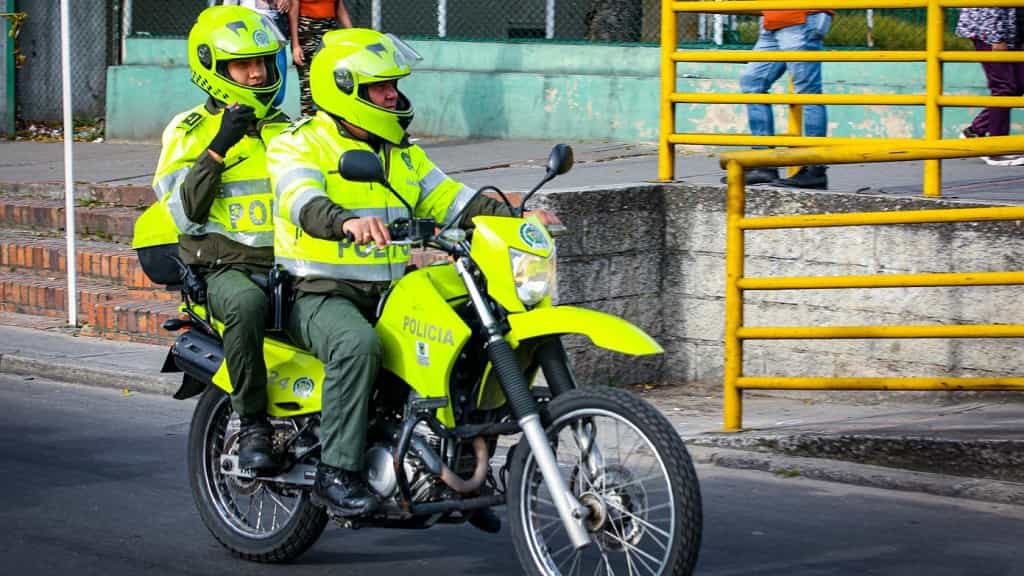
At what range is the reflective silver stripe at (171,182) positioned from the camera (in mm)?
6422

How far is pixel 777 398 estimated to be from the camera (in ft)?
31.5

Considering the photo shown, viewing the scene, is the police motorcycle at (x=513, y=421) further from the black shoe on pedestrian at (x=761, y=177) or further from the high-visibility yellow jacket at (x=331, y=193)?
the black shoe on pedestrian at (x=761, y=177)

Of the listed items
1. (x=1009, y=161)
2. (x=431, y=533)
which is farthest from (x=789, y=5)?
(x=431, y=533)

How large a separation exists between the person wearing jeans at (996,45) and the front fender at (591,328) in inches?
262

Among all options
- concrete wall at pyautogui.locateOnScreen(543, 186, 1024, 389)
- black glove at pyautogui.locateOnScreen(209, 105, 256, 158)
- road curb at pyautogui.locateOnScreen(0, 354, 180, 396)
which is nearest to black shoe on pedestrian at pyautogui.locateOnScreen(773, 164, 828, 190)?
concrete wall at pyautogui.locateOnScreen(543, 186, 1024, 389)

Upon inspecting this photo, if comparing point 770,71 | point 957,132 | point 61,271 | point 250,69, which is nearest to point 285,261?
point 250,69

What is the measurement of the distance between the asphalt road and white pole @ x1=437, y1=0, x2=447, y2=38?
8.03 metres

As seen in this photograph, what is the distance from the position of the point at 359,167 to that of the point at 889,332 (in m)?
3.51

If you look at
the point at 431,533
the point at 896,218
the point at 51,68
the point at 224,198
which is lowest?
the point at 431,533

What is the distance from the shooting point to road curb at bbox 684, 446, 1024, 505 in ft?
23.2

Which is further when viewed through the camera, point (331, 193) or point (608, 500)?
point (331, 193)

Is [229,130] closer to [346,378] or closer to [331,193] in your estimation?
[331,193]

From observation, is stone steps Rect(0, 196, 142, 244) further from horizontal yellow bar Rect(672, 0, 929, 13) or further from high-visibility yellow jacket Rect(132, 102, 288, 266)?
high-visibility yellow jacket Rect(132, 102, 288, 266)

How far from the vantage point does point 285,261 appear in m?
5.89
